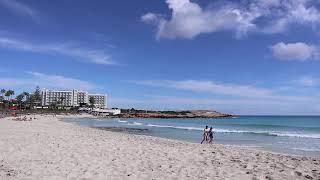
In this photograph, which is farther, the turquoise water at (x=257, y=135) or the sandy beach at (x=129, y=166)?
the turquoise water at (x=257, y=135)

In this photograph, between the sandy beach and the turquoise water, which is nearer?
the sandy beach

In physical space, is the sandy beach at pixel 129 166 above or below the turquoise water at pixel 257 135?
above

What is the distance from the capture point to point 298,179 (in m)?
9.89

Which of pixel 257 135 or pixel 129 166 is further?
pixel 257 135

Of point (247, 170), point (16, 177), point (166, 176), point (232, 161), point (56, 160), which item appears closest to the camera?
point (16, 177)

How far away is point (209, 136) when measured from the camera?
1062 inches

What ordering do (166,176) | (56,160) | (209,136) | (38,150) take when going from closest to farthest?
(166,176), (56,160), (38,150), (209,136)

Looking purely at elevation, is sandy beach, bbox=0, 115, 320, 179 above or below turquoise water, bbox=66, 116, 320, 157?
above

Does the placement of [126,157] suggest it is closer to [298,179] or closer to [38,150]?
[38,150]

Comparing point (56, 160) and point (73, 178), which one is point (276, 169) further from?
point (56, 160)

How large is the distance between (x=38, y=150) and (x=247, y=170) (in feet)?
25.5

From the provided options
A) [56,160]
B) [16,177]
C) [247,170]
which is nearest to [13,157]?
[56,160]

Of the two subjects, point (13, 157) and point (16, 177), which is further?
point (13, 157)

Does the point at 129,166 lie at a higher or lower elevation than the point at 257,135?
higher
